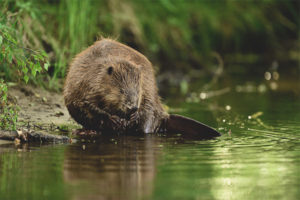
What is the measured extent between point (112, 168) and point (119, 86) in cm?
152

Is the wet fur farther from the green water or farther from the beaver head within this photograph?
the green water

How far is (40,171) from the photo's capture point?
3.51m

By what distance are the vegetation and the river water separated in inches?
33.7

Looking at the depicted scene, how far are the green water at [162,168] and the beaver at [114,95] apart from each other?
227mm

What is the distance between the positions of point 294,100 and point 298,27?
19.7 feet

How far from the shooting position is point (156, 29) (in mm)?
10727

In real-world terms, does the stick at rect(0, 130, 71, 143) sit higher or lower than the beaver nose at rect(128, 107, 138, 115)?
lower

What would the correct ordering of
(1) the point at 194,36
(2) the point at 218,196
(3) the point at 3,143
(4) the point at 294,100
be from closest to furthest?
(2) the point at 218,196 < (3) the point at 3,143 < (4) the point at 294,100 < (1) the point at 194,36

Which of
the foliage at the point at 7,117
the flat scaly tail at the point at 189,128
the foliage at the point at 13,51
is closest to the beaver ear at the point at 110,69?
the foliage at the point at 13,51

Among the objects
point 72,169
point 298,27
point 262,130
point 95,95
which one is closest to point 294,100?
point 262,130

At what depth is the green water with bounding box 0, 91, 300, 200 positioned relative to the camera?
3.02 m

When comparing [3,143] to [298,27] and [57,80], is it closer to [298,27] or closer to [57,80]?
[57,80]

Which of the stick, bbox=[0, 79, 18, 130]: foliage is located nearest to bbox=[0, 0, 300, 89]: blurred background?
bbox=[0, 79, 18, 130]: foliage

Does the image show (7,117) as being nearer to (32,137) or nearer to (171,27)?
(32,137)
